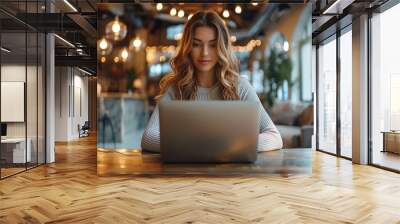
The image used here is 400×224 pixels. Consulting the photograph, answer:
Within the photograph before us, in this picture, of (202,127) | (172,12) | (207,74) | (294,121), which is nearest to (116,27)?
(172,12)

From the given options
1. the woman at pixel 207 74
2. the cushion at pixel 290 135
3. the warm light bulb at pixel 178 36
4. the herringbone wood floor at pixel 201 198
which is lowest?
the herringbone wood floor at pixel 201 198

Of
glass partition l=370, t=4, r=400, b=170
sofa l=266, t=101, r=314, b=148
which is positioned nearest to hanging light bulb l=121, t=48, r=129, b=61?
sofa l=266, t=101, r=314, b=148

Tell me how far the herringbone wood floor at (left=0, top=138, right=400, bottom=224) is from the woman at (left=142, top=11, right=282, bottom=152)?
22.7 inches

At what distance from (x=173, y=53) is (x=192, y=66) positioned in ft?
1.50

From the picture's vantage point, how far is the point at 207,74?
446cm

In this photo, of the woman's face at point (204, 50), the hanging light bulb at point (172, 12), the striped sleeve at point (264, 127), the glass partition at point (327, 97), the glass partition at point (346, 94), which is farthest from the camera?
the glass partition at point (327, 97)

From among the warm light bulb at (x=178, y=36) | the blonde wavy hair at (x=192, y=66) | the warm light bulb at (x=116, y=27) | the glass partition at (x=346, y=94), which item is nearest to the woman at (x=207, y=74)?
the blonde wavy hair at (x=192, y=66)

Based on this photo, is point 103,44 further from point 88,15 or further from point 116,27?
point 88,15

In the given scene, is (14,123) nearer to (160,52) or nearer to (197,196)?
(160,52)

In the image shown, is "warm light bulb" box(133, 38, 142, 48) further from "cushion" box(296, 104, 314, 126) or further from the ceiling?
"cushion" box(296, 104, 314, 126)

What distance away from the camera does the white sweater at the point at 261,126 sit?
405 centimetres

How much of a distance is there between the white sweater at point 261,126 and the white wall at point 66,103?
9.65 m

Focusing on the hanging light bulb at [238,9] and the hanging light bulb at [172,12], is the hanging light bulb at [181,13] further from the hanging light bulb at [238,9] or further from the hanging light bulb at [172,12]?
the hanging light bulb at [238,9]

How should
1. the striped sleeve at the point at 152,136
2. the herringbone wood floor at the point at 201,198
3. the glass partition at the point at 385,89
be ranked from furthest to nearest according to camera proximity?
the glass partition at the point at 385,89, the striped sleeve at the point at 152,136, the herringbone wood floor at the point at 201,198
